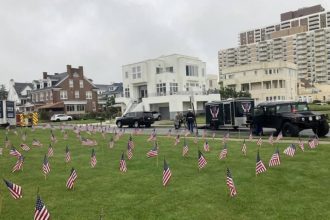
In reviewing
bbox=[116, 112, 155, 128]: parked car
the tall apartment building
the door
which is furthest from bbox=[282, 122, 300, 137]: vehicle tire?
the tall apartment building

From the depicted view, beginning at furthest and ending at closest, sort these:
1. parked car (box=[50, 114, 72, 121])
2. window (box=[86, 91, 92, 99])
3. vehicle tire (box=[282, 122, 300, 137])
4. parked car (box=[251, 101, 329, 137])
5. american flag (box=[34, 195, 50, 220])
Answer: window (box=[86, 91, 92, 99])
parked car (box=[50, 114, 72, 121])
vehicle tire (box=[282, 122, 300, 137])
parked car (box=[251, 101, 329, 137])
american flag (box=[34, 195, 50, 220])

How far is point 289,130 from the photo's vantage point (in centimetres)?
1961

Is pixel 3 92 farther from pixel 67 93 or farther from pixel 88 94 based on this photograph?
pixel 88 94

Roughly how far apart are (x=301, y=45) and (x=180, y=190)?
14937 cm

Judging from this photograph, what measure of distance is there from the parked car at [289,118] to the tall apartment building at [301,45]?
116m

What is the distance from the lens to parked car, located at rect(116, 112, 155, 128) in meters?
38.3

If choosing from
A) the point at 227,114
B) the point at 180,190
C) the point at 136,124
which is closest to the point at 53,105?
the point at 136,124

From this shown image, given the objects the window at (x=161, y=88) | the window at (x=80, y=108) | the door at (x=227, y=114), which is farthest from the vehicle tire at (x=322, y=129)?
the window at (x=80, y=108)

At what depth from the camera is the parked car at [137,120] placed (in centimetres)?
3828

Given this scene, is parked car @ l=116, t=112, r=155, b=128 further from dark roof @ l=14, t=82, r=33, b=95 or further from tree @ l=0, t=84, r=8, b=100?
tree @ l=0, t=84, r=8, b=100

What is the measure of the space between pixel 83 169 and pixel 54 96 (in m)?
67.8

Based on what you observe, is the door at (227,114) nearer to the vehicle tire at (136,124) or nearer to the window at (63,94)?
the vehicle tire at (136,124)

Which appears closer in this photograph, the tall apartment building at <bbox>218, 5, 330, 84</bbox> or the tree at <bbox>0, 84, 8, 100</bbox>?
the tree at <bbox>0, 84, 8, 100</bbox>

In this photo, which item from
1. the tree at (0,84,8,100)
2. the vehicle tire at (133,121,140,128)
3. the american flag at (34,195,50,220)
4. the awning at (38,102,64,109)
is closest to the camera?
the american flag at (34,195,50,220)
